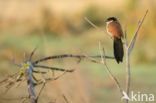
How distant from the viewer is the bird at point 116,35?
157 inches

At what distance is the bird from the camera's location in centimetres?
400

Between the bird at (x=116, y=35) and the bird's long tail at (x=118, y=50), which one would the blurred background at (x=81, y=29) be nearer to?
the bird at (x=116, y=35)

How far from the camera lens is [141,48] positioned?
1166 cm

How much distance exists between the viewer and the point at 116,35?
14.0ft

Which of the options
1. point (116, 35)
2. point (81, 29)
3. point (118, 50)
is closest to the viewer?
point (118, 50)

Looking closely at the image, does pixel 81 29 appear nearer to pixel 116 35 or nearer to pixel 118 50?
pixel 116 35

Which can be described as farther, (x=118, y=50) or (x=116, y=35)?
(x=116, y=35)

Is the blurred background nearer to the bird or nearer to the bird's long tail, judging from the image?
the bird

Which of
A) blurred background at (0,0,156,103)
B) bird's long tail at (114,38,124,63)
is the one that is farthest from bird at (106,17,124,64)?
blurred background at (0,0,156,103)

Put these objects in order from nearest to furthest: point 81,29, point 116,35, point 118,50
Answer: point 118,50, point 116,35, point 81,29

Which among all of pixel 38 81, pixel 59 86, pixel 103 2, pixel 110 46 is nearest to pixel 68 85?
pixel 59 86

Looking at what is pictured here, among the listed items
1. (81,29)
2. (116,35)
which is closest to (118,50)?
(116,35)

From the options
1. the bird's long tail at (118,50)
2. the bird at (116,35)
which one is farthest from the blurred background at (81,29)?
the bird's long tail at (118,50)

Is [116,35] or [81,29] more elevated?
[116,35]
